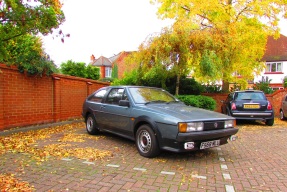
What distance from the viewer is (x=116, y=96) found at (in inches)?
247

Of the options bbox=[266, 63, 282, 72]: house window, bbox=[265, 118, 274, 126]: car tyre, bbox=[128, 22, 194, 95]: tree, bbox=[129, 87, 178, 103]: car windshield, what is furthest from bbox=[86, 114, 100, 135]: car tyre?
bbox=[266, 63, 282, 72]: house window

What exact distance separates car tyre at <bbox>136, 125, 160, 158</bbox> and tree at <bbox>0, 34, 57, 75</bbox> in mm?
4804

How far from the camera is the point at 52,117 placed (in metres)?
9.15

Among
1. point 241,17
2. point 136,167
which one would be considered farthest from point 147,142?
point 241,17

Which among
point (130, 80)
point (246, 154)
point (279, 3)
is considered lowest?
point (246, 154)

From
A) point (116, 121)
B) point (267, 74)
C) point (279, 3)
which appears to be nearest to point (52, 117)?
point (116, 121)

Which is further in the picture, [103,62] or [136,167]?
[103,62]

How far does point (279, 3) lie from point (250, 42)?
293 centimetres

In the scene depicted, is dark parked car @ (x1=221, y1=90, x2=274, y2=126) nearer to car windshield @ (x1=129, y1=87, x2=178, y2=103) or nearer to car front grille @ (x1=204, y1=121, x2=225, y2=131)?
car windshield @ (x1=129, y1=87, x2=178, y2=103)

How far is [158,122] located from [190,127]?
0.63m

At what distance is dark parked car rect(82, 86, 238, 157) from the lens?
4.37m

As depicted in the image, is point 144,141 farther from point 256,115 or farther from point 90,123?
point 256,115

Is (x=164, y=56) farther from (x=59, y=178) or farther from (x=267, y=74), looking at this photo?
(x=267, y=74)

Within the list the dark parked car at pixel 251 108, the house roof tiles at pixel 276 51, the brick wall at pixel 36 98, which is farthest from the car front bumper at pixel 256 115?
the house roof tiles at pixel 276 51
